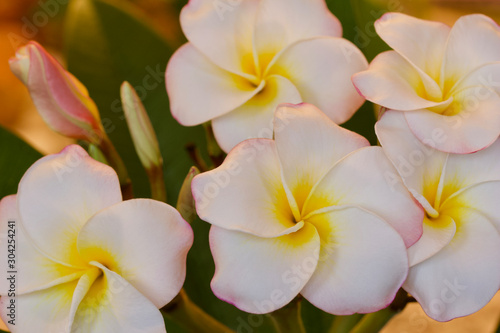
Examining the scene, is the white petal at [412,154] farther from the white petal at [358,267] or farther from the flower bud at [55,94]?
the flower bud at [55,94]

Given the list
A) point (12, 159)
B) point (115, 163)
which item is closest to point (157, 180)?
point (115, 163)

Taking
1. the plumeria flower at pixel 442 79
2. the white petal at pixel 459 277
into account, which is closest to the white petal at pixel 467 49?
the plumeria flower at pixel 442 79

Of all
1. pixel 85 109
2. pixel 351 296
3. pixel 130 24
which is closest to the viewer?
pixel 351 296

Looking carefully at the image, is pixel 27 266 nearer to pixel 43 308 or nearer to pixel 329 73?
pixel 43 308

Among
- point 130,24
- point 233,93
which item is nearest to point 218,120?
point 233,93

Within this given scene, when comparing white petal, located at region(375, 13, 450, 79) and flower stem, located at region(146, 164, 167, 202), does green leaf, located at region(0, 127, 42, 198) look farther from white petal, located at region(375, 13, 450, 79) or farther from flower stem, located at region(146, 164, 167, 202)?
white petal, located at region(375, 13, 450, 79)

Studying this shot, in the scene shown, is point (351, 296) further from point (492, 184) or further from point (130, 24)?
point (130, 24)

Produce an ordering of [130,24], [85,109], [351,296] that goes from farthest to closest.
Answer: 1. [130,24]
2. [85,109]
3. [351,296]

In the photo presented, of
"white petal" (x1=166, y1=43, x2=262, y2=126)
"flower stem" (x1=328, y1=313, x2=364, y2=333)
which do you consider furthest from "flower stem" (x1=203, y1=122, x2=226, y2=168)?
"flower stem" (x1=328, y1=313, x2=364, y2=333)
